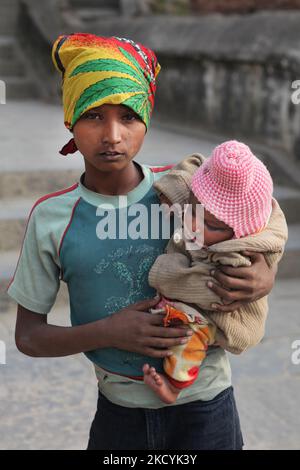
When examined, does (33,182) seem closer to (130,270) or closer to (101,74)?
(130,270)

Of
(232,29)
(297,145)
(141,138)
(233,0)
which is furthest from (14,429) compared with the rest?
(233,0)

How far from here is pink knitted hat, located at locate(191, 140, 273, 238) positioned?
159cm

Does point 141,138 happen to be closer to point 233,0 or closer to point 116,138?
point 116,138

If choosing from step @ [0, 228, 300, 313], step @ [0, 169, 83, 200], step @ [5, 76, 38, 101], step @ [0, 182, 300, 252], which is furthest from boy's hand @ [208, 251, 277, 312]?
step @ [5, 76, 38, 101]

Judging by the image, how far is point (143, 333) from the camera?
1653 millimetres

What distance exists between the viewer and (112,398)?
182 cm

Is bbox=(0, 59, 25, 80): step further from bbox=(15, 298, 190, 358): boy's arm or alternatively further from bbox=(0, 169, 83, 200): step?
bbox=(15, 298, 190, 358): boy's arm

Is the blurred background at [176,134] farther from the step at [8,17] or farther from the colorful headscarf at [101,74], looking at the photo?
the colorful headscarf at [101,74]

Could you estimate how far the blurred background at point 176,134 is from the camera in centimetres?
335

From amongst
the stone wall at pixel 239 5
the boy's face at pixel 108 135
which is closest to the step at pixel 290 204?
the stone wall at pixel 239 5

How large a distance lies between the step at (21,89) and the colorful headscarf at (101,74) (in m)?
8.48

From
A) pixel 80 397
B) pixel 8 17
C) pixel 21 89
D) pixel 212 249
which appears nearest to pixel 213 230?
pixel 212 249

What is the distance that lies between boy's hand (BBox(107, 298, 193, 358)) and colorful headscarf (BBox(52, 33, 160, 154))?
425 millimetres

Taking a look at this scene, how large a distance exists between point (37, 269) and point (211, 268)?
40 centimetres
